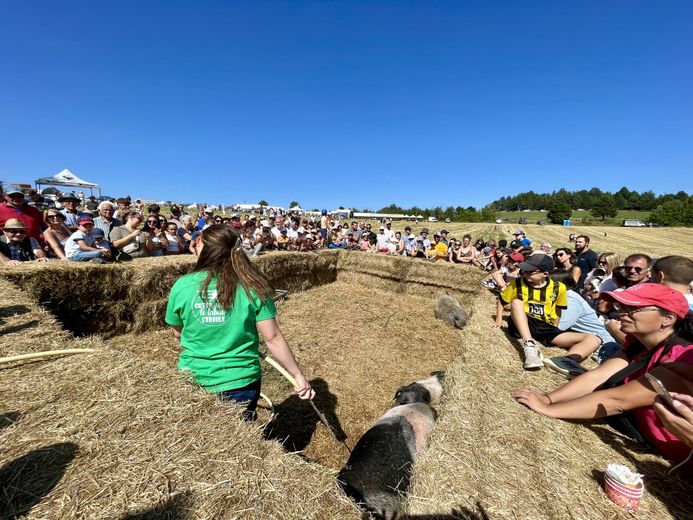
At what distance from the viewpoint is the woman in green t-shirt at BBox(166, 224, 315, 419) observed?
2250mm

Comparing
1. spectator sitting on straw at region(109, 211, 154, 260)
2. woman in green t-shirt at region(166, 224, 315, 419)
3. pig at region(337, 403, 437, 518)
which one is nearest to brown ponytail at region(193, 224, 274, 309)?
woman in green t-shirt at region(166, 224, 315, 419)

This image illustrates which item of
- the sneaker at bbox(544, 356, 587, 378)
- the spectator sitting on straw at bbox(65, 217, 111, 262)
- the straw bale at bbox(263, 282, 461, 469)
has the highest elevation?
the spectator sitting on straw at bbox(65, 217, 111, 262)

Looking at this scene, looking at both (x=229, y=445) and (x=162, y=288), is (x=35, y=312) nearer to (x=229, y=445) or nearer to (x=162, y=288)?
(x=162, y=288)

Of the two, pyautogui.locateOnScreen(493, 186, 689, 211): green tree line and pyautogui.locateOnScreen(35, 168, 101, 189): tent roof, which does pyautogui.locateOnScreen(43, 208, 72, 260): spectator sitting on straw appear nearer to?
pyautogui.locateOnScreen(35, 168, 101, 189): tent roof

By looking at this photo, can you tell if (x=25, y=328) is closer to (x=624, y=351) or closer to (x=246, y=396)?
(x=246, y=396)

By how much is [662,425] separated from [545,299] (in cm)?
271

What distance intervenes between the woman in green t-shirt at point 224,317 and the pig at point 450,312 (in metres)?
7.44

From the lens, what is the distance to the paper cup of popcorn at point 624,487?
1.79 m

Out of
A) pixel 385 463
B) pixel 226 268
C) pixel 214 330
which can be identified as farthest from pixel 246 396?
pixel 385 463

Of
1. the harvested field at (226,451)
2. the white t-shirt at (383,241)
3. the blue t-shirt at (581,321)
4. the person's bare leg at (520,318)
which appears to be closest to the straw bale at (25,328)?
the harvested field at (226,451)

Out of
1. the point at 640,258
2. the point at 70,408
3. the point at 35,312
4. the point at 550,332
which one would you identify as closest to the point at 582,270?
the point at 640,258

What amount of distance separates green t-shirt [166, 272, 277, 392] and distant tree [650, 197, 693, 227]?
273ft

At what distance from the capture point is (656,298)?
2385 mm

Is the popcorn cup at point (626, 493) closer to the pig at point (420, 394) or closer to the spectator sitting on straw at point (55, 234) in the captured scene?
the pig at point (420, 394)
